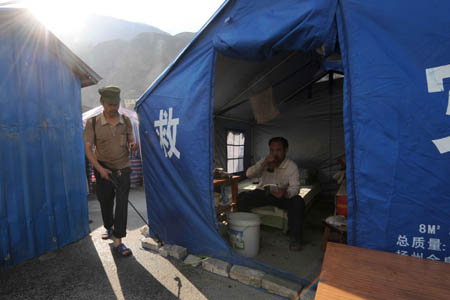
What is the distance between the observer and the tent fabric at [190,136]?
2.47 m

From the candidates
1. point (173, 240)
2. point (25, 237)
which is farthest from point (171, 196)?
point (25, 237)

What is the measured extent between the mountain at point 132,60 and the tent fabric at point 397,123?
33.5 metres

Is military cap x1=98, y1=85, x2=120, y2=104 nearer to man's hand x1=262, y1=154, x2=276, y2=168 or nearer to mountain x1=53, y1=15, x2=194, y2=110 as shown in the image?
man's hand x1=262, y1=154, x2=276, y2=168

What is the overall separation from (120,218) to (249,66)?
→ 283cm

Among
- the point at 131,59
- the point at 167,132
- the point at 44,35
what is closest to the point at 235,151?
the point at 167,132

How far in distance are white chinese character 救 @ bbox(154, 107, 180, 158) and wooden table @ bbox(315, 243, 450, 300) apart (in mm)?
1959

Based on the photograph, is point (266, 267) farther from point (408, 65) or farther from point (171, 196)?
point (408, 65)

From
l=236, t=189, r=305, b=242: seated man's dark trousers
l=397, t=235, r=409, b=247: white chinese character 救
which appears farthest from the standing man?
l=397, t=235, r=409, b=247: white chinese character 救

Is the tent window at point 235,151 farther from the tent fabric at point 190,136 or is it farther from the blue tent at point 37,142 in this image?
the blue tent at point 37,142

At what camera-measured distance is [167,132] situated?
Answer: 2.92m

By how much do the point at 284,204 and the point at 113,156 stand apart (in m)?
2.37

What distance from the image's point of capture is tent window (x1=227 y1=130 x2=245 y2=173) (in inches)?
248

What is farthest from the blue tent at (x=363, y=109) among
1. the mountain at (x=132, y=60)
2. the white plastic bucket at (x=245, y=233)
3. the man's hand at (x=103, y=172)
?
the mountain at (x=132, y=60)

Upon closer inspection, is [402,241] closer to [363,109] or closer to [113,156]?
[363,109]
